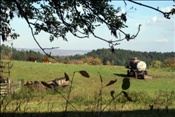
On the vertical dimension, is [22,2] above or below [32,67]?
above

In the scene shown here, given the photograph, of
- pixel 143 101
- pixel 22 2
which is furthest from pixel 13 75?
pixel 22 2

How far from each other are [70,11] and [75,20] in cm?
16

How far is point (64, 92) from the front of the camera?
1662cm

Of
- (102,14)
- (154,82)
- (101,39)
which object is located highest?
(102,14)

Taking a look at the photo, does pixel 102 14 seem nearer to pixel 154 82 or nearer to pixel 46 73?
pixel 154 82

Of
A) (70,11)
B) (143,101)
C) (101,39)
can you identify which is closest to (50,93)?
(143,101)

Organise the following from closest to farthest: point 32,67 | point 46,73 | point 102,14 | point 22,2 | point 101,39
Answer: point 101,39
point 102,14
point 22,2
point 46,73
point 32,67

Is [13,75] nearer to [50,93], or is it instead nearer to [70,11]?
[50,93]

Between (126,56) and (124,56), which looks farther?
(126,56)

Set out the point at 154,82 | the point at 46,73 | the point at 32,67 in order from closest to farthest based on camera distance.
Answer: the point at 154,82, the point at 46,73, the point at 32,67

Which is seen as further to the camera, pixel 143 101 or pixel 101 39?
pixel 143 101

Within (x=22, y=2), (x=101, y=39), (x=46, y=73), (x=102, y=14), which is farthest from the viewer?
(x=46, y=73)

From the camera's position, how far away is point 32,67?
26594mm

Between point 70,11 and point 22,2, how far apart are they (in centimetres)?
67
